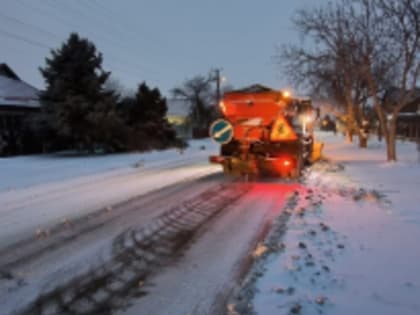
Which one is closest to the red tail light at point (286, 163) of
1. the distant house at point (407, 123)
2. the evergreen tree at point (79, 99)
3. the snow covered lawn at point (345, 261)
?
the snow covered lawn at point (345, 261)

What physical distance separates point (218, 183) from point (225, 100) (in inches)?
110

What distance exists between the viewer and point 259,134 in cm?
1180

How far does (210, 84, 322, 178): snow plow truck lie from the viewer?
11398mm

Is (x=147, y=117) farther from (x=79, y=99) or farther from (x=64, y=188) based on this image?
(x=64, y=188)

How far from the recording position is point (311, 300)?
152 inches

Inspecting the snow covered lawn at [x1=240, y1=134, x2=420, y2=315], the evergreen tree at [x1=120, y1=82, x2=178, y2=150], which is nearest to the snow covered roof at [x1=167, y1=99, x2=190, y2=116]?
the evergreen tree at [x1=120, y1=82, x2=178, y2=150]

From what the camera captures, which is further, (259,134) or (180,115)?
(180,115)

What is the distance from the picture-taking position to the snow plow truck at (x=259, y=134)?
37.4ft

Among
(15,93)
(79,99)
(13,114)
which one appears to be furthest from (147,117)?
(15,93)

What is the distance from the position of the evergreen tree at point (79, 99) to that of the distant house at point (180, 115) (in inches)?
1119

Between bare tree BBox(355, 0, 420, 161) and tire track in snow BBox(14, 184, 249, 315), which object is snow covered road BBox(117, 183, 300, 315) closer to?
tire track in snow BBox(14, 184, 249, 315)

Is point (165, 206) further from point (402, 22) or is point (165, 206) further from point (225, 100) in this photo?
point (402, 22)

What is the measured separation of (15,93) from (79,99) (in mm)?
7820

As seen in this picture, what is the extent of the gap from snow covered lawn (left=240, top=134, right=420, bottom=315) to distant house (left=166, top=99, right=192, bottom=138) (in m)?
43.9
